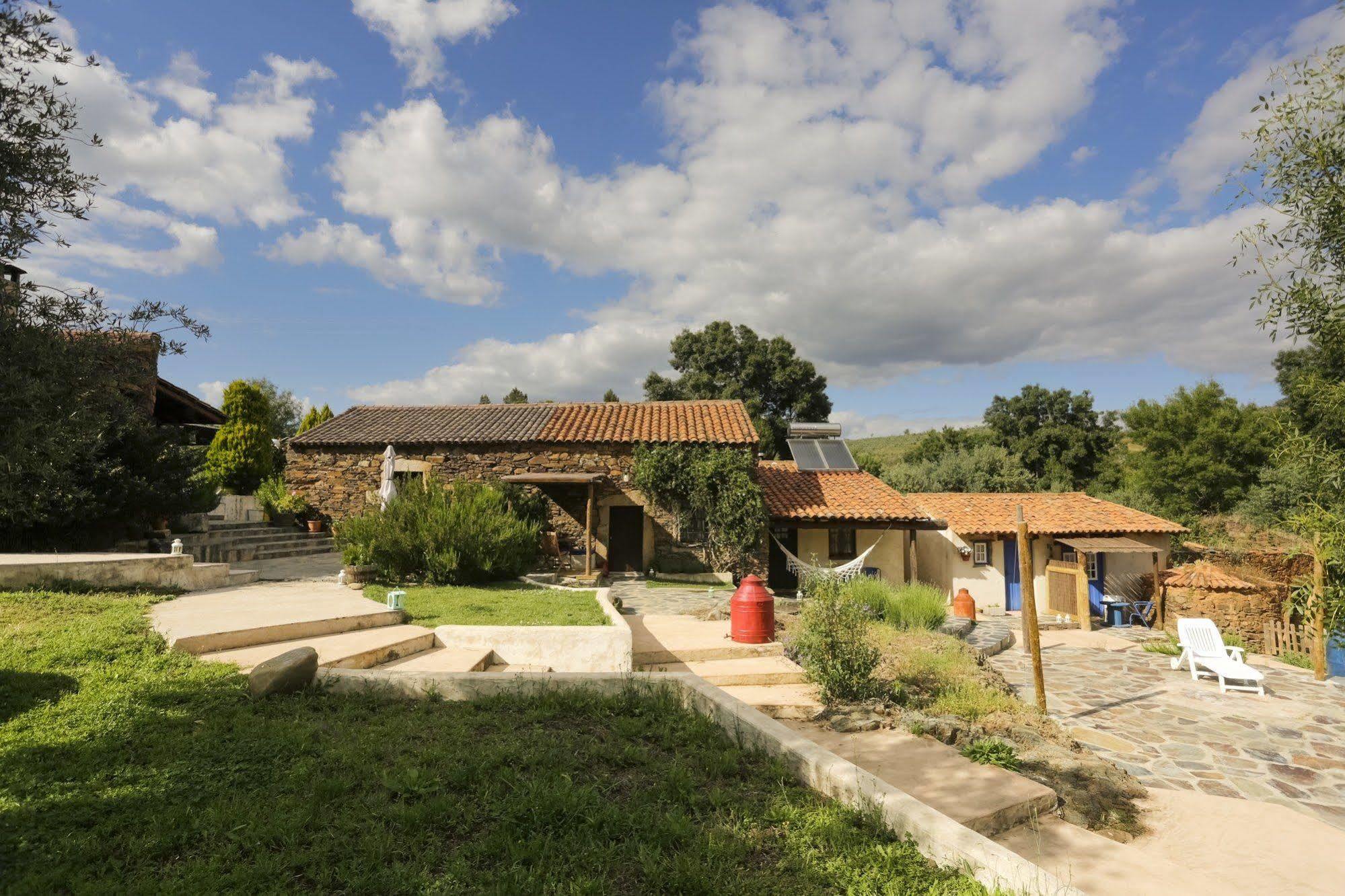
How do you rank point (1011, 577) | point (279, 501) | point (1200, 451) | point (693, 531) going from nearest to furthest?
1. point (693, 531)
2. point (279, 501)
3. point (1011, 577)
4. point (1200, 451)

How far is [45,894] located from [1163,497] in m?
30.4

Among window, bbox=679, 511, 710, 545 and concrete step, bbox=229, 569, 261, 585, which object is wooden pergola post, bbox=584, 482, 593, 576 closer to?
window, bbox=679, 511, 710, 545

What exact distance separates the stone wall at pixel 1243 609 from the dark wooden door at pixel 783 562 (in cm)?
835

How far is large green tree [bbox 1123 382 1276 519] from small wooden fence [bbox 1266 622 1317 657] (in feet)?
35.9

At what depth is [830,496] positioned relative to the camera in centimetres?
1639

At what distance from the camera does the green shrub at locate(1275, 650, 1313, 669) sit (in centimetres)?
1153

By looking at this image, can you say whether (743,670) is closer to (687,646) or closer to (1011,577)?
(687,646)

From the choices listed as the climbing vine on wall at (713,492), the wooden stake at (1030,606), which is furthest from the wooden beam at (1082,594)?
the wooden stake at (1030,606)

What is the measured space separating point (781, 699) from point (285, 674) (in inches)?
169

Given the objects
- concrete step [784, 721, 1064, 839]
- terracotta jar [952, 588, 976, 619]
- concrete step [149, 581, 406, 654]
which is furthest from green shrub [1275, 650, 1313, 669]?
concrete step [149, 581, 406, 654]

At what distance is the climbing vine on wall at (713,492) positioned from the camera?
13906 millimetres

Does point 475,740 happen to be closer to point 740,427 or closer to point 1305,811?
point 1305,811

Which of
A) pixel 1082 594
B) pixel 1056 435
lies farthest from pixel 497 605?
pixel 1056 435

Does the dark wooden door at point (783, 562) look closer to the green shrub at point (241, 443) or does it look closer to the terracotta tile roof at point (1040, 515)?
the terracotta tile roof at point (1040, 515)
